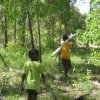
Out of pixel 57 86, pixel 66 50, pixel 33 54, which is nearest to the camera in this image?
pixel 33 54

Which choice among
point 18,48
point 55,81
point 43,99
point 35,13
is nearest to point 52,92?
point 43,99

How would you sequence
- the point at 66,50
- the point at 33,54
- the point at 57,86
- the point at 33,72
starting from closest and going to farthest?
the point at 33,54
the point at 33,72
the point at 57,86
the point at 66,50

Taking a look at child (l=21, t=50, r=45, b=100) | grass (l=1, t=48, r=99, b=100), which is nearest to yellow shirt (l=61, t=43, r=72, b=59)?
grass (l=1, t=48, r=99, b=100)

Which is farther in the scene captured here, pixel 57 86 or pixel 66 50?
pixel 66 50

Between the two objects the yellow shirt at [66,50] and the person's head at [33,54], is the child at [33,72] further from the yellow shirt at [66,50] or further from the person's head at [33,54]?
the yellow shirt at [66,50]

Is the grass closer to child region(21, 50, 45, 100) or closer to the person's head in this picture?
child region(21, 50, 45, 100)

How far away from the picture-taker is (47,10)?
1688 centimetres

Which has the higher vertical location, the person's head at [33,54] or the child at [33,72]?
the person's head at [33,54]

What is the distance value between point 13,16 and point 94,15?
7.90m

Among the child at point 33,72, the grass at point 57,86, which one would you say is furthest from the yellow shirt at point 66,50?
the child at point 33,72

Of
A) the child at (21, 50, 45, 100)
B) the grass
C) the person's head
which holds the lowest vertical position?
the grass

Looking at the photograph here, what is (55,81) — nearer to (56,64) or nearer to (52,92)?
(52,92)

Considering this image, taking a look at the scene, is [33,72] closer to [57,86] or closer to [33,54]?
[33,54]

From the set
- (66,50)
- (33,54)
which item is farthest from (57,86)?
(33,54)
